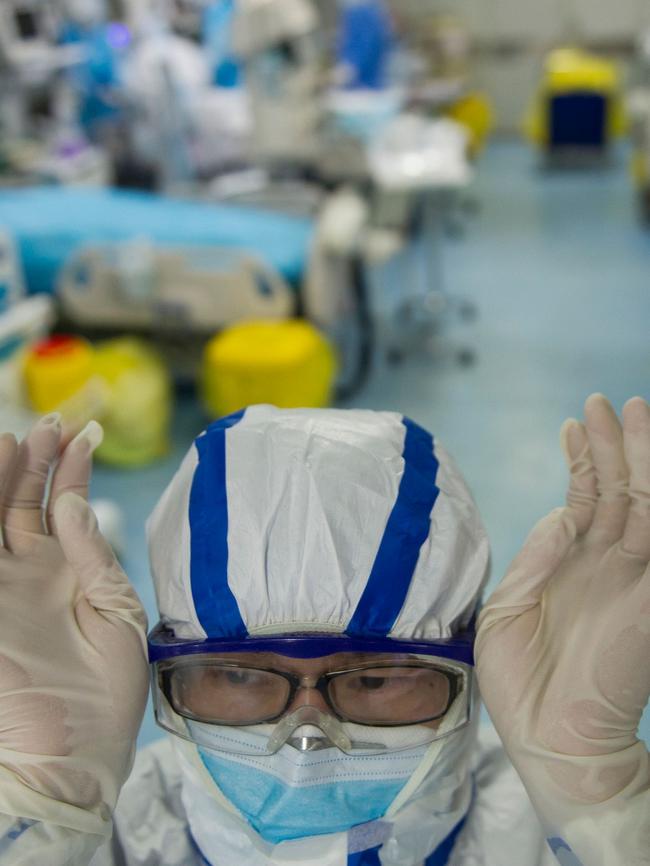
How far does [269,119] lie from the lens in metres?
4.09

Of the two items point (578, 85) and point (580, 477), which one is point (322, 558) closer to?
point (580, 477)

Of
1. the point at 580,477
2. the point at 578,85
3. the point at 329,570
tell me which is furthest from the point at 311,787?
the point at 578,85

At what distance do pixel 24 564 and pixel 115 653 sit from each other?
0.47 feet

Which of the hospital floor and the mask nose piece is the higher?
the mask nose piece

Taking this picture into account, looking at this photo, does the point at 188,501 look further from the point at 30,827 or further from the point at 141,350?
the point at 141,350

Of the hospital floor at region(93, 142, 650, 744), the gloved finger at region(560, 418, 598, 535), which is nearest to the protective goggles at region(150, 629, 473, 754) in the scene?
the gloved finger at region(560, 418, 598, 535)

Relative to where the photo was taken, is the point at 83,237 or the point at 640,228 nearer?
the point at 83,237

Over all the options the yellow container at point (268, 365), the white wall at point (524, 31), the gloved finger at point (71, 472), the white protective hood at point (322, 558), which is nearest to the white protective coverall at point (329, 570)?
the white protective hood at point (322, 558)

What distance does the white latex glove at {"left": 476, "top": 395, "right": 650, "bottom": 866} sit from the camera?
990 mm

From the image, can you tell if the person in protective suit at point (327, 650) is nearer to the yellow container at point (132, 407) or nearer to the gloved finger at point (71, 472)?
the gloved finger at point (71, 472)

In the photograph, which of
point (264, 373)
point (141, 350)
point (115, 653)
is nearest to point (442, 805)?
point (115, 653)

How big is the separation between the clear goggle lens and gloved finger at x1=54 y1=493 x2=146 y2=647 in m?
0.08

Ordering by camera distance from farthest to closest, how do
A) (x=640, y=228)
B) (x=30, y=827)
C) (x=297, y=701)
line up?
(x=640, y=228) < (x=297, y=701) < (x=30, y=827)

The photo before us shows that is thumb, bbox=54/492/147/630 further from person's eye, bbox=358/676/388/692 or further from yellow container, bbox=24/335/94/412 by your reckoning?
yellow container, bbox=24/335/94/412
